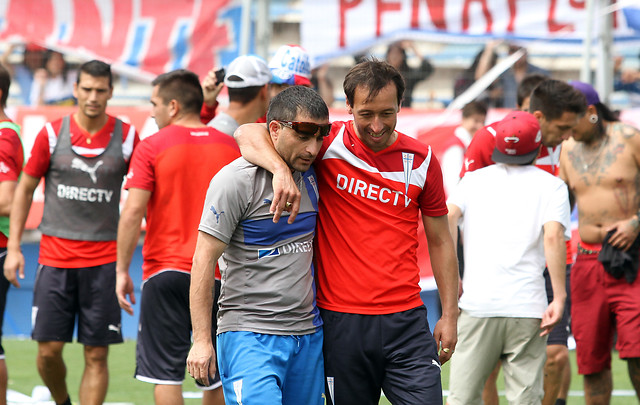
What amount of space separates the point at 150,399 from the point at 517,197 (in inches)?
147

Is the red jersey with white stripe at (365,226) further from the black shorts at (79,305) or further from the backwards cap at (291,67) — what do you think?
the black shorts at (79,305)

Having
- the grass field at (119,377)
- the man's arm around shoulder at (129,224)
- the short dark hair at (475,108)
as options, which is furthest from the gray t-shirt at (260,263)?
the short dark hair at (475,108)

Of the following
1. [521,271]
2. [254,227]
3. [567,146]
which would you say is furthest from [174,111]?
[567,146]

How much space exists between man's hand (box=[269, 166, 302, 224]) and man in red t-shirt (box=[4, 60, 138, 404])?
2.90 m

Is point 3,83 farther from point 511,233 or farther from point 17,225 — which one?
point 511,233

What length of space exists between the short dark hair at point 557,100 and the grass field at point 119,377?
2677mm

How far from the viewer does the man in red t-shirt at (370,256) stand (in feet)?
13.5

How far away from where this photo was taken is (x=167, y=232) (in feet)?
18.0

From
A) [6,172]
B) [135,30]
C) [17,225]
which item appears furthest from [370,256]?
[135,30]

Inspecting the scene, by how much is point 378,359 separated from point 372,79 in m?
1.26

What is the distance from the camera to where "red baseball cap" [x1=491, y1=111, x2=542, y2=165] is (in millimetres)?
5098

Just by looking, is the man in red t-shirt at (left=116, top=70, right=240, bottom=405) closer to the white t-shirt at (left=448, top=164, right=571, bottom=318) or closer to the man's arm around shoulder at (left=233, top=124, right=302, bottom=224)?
the man's arm around shoulder at (left=233, top=124, right=302, bottom=224)

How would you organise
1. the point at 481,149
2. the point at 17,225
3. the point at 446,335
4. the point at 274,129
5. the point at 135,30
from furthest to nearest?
the point at 135,30 < the point at 17,225 < the point at 481,149 < the point at 446,335 < the point at 274,129

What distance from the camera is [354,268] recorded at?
13.6ft
